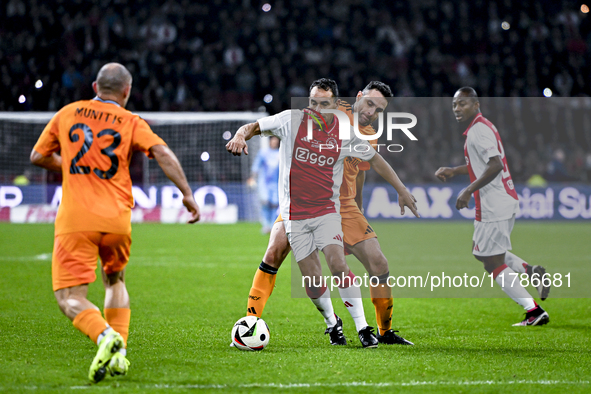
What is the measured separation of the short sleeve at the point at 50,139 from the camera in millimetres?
3904

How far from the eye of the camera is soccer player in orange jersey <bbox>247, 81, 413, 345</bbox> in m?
5.04

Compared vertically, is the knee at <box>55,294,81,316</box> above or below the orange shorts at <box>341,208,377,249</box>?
below

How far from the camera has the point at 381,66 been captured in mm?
23031

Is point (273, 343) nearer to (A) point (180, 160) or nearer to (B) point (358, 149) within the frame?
(B) point (358, 149)

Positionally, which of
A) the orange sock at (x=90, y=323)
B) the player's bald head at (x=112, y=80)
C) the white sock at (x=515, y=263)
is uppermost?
the player's bald head at (x=112, y=80)

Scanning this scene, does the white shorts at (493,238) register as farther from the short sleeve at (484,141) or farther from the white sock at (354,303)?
the white sock at (354,303)

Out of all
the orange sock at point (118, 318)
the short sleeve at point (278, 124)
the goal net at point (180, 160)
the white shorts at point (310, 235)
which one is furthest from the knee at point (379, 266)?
the goal net at point (180, 160)

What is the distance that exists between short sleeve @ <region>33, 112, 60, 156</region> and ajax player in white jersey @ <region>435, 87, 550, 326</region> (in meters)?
3.55

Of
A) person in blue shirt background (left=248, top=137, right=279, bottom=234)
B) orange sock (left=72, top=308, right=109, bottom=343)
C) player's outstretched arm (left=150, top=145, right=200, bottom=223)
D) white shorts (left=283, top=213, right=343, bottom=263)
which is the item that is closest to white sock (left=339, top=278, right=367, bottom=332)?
white shorts (left=283, top=213, right=343, bottom=263)

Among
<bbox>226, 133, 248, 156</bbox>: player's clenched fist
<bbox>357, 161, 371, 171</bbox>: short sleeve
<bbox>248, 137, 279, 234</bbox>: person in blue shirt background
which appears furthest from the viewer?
<bbox>248, 137, 279, 234</bbox>: person in blue shirt background

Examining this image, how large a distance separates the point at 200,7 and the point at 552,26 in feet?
41.7

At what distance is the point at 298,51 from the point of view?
23.3 m

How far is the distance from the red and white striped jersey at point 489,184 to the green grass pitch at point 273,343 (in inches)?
40.1

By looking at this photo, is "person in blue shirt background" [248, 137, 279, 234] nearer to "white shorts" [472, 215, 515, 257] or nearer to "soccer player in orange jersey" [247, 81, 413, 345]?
"white shorts" [472, 215, 515, 257]
